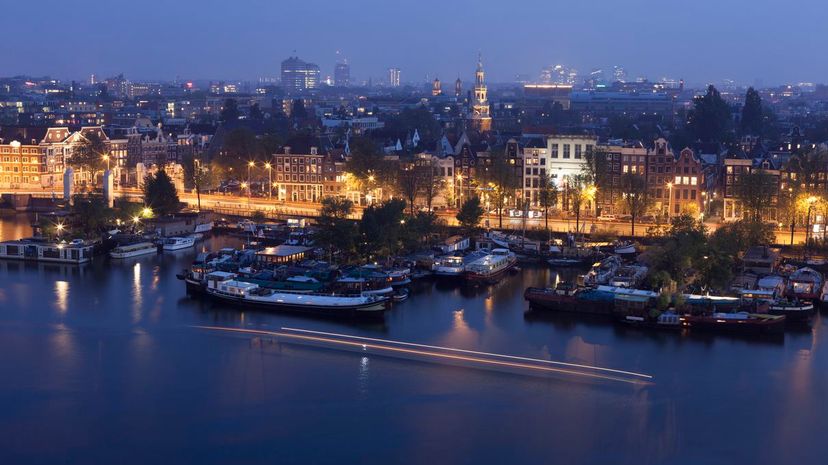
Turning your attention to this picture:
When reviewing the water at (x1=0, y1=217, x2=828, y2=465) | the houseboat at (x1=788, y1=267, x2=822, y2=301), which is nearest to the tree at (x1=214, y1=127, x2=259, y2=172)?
the water at (x1=0, y1=217, x2=828, y2=465)

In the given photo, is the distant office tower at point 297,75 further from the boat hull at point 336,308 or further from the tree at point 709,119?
the boat hull at point 336,308

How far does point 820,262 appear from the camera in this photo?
1438 centimetres

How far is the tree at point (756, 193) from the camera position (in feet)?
53.0

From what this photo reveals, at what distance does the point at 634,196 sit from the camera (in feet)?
54.5

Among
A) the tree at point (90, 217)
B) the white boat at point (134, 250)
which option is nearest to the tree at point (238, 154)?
the tree at point (90, 217)

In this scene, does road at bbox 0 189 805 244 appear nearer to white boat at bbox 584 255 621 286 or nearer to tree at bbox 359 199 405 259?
white boat at bbox 584 255 621 286

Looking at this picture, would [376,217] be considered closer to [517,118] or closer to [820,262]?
[820,262]

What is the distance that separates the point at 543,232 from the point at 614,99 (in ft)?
136

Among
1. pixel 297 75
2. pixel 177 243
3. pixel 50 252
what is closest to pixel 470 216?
pixel 177 243

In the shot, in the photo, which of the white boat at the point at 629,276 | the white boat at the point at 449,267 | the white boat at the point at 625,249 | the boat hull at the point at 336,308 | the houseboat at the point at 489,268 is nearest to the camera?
the boat hull at the point at 336,308

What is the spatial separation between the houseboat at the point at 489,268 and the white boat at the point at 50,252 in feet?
18.0

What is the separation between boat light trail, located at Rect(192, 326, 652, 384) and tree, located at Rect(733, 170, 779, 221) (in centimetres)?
694

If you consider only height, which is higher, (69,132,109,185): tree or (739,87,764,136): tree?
(739,87,764,136): tree

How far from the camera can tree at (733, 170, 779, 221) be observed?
53.0 ft
